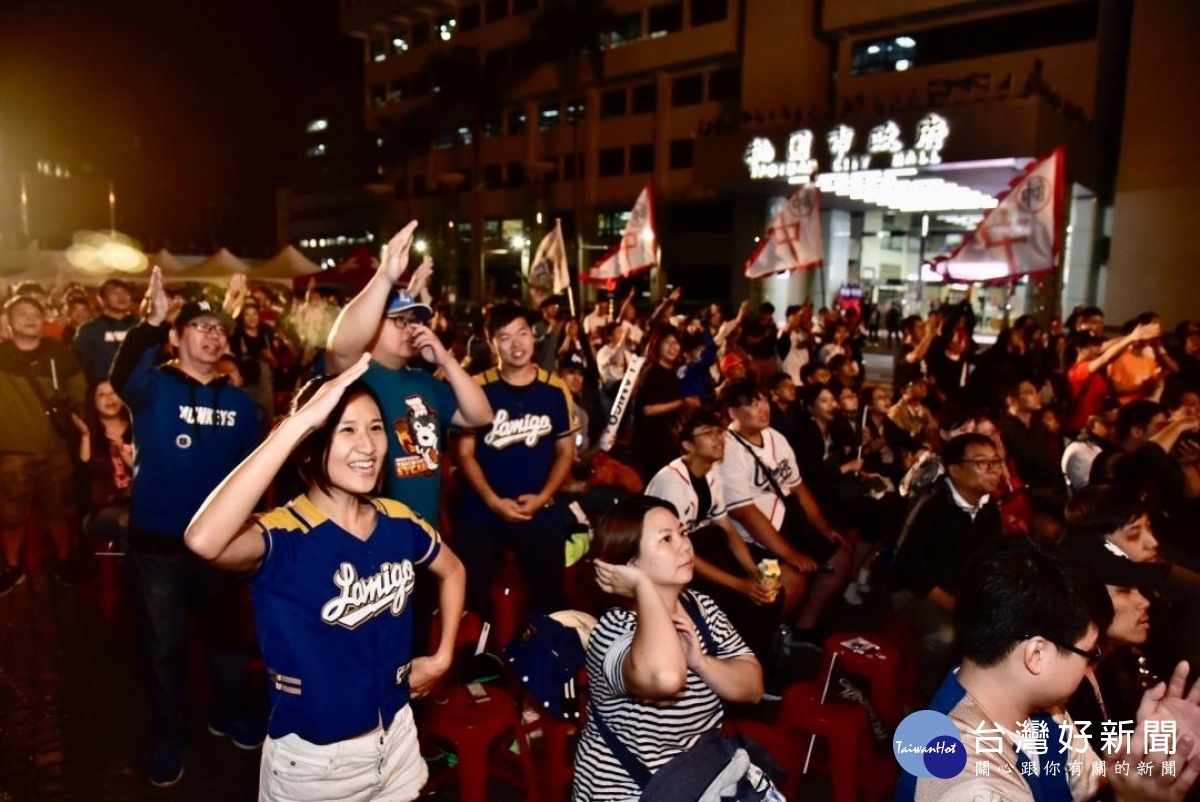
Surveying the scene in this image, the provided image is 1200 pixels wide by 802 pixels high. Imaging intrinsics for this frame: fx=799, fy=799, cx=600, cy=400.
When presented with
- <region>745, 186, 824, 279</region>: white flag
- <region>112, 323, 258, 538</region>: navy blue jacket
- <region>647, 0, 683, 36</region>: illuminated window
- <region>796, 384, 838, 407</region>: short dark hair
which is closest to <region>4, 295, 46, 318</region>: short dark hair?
<region>112, 323, 258, 538</region>: navy blue jacket

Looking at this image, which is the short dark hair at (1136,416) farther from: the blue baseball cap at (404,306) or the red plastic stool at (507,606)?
the blue baseball cap at (404,306)

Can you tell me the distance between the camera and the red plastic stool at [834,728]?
3.61 meters

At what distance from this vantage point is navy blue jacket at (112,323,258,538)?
3617 mm

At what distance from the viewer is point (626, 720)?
2.39 m

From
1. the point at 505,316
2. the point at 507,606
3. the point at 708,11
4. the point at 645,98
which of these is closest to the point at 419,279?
the point at 505,316

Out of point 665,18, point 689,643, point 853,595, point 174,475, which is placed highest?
point 665,18

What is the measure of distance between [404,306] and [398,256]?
33cm

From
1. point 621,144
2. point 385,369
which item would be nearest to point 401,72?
point 621,144

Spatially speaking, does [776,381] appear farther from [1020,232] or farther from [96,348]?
[96,348]

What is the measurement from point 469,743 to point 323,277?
15806 mm

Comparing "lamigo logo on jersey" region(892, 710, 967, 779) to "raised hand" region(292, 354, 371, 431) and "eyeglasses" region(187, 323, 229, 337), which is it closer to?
"raised hand" region(292, 354, 371, 431)

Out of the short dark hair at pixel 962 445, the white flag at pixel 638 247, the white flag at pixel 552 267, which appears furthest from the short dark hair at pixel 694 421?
the white flag at pixel 638 247

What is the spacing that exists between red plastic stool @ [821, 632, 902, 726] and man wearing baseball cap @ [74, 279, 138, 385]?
6033 millimetres

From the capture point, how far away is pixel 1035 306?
22.4 meters
